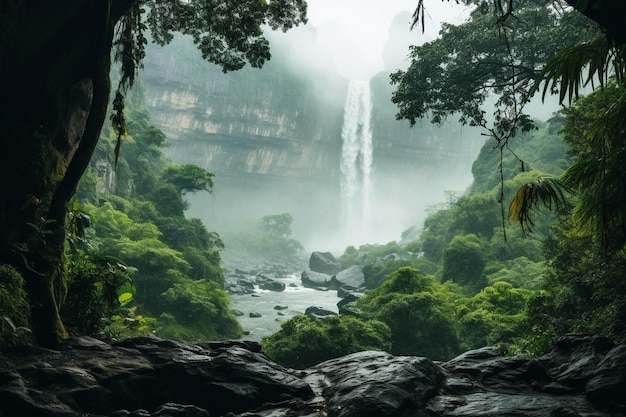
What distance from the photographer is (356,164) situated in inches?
3435

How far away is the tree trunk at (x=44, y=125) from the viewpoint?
20.6 ft

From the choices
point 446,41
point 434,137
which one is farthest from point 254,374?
point 434,137

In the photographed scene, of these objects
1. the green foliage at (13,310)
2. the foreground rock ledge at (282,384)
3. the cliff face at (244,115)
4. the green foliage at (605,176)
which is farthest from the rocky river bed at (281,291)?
the cliff face at (244,115)

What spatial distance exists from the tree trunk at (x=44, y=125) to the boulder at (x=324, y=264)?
49383mm

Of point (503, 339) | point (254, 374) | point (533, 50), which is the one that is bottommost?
point (503, 339)

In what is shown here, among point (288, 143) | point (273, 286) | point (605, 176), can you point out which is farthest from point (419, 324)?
point (288, 143)

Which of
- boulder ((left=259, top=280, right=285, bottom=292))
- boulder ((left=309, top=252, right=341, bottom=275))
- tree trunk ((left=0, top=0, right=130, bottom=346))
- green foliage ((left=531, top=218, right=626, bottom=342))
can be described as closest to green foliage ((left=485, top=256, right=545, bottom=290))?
green foliage ((left=531, top=218, right=626, bottom=342))

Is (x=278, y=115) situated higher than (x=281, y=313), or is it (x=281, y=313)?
(x=278, y=115)

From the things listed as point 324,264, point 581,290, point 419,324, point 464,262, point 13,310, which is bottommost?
point 324,264

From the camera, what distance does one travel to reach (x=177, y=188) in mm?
37000

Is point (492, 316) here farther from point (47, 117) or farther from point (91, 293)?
point (47, 117)

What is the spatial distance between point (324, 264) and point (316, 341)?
43280 mm

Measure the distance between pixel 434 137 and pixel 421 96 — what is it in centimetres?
9130

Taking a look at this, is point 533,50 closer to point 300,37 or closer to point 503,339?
point 503,339
